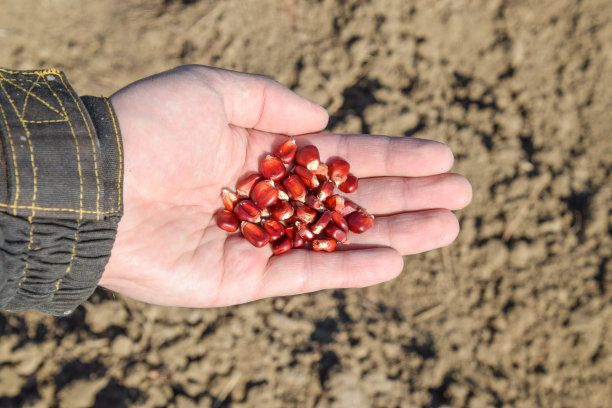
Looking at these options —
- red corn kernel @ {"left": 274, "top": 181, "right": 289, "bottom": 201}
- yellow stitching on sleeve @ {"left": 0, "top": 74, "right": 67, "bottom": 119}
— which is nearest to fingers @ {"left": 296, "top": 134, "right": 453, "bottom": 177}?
red corn kernel @ {"left": 274, "top": 181, "right": 289, "bottom": 201}

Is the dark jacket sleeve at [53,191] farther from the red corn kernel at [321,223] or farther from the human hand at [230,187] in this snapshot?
the red corn kernel at [321,223]

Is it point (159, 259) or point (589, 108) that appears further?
point (589, 108)

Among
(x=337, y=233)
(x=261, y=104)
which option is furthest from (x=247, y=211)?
(x=261, y=104)

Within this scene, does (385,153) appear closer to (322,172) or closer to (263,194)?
(322,172)

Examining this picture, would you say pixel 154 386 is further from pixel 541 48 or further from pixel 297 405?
pixel 541 48

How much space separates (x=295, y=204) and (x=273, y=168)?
0.98 feet

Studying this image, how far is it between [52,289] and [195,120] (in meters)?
1.24

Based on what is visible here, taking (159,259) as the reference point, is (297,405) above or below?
below

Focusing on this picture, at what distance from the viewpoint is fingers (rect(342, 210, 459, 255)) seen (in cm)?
343

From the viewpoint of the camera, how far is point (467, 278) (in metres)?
4.04

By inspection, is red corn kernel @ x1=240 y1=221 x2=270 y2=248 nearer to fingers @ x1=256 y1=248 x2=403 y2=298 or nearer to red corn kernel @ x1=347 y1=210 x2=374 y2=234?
fingers @ x1=256 y1=248 x2=403 y2=298

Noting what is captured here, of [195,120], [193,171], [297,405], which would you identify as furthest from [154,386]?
[195,120]

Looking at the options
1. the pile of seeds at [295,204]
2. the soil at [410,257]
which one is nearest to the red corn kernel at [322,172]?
the pile of seeds at [295,204]

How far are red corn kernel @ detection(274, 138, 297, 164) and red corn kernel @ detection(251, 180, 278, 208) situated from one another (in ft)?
0.70
